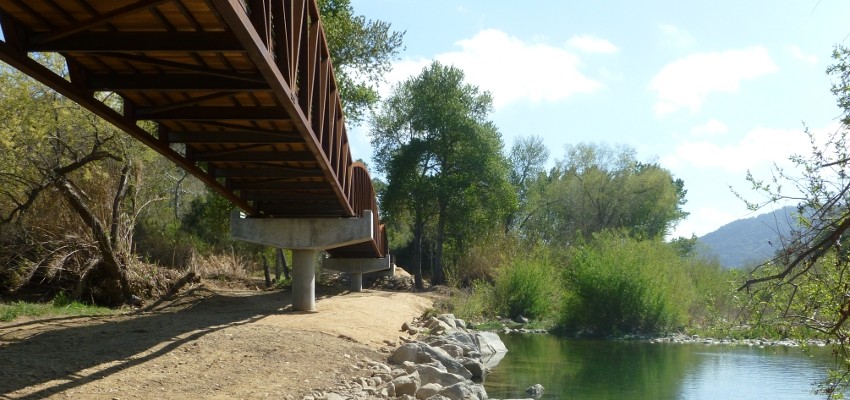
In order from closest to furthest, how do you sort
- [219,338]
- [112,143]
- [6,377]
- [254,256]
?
[6,377]
[219,338]
[112,143]
[254,256]

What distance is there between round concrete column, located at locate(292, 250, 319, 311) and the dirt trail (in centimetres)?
96

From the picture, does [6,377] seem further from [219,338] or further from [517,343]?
[517,343]

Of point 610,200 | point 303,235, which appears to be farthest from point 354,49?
point 610,200

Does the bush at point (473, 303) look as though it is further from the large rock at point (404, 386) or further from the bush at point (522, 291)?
the large rock at point (404, 386)

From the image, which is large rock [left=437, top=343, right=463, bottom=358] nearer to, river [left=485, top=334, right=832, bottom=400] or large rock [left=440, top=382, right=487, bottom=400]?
river [left=485, top=334, right=832, bottom=400]

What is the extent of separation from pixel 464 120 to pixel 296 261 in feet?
103

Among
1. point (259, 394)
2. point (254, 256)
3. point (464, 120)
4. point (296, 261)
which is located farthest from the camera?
point (464, 120)

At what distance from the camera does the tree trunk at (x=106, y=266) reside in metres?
24.1

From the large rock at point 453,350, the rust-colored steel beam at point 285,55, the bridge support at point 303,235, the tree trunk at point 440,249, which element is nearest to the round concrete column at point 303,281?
the bridge support at point 303,235

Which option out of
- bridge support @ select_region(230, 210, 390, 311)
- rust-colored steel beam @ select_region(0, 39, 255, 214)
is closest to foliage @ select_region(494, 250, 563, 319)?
bridge support @ select_region(230, 210, 390, 311)

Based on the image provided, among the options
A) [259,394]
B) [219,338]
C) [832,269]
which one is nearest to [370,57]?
[219,338]

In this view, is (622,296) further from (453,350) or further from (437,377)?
(437,377)

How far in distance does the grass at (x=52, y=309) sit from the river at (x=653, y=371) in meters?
11.4

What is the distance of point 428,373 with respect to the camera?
1945 cm
